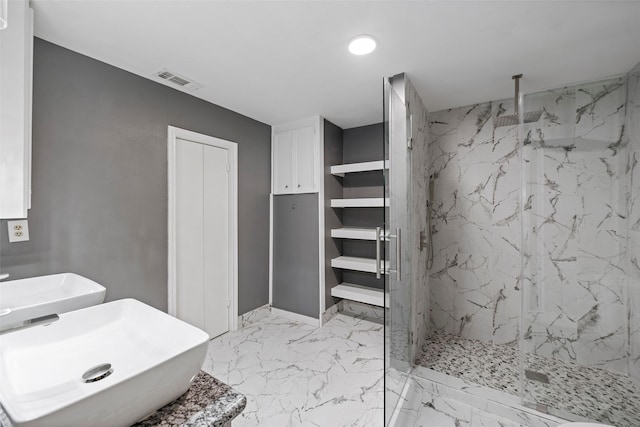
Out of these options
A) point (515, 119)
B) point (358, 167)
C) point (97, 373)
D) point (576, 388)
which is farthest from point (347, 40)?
point (576, 388)

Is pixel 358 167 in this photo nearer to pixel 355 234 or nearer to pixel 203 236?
pixel 355 234

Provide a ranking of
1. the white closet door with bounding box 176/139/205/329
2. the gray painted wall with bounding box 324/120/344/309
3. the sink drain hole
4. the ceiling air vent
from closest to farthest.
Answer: the sink drain hole, the ceiling air vent, the white closet door with bounding box 176/139/205/329, the gray painted wall with bounding box 324/120/344/309

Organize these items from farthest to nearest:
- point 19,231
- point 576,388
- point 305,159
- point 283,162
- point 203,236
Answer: point 283,162, point 305,159, point 203,236, point 576,388, point 19,231

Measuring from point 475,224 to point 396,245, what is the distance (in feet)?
4.87

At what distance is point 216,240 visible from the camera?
2.81m

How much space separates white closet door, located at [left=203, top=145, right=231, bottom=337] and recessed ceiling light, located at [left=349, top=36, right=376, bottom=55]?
1700 millimetres

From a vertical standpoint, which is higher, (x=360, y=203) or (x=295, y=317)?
(x=360, y=203)

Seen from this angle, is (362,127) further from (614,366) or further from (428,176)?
(614,366)

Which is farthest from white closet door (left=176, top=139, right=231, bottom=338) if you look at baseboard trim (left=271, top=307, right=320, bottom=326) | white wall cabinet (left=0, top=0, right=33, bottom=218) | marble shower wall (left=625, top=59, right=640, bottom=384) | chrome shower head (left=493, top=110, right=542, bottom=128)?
marble shower wall (left=625, top=59, right=640, bottom=384)

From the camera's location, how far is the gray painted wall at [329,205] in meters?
3.22

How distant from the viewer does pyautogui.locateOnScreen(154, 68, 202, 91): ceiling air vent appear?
213 cm

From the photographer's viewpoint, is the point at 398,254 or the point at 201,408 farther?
the point at 398,254


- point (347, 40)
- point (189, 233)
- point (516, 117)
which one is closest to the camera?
point (347, 40)

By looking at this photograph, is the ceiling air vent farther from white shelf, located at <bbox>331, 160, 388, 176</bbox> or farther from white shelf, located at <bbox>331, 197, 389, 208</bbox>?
white shelf, located at <bbox>331, 197, 389, 208</bbox>
